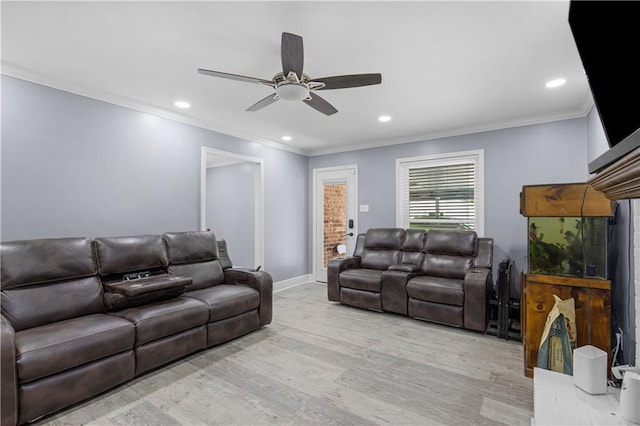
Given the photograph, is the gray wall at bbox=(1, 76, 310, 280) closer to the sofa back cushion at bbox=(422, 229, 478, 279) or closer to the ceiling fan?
the ceiling fan

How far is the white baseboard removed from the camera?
5303mm

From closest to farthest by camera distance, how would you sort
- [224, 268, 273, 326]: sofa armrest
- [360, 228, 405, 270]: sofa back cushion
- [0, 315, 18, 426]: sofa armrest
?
[0, 315, 18, 426]: sofa armrest, [224, 268, 273, 326]: sofa armrest, [360, 228, 405, 270]: sofa back cushion

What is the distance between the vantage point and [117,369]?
7.41ft

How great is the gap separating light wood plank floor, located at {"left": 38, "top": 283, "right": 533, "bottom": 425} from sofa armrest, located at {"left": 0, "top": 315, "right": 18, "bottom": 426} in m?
0.24

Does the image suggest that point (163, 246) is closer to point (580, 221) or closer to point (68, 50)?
point (68, 50)

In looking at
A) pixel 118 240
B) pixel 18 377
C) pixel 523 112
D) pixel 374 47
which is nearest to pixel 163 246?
pixel 118 240

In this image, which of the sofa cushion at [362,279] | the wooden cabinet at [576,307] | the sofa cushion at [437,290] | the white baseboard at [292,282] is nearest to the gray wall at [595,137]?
the wooden cabinet at [576,307]

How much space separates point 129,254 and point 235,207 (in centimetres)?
299

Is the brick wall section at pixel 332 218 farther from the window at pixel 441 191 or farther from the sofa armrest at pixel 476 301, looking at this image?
the sofa armrest at pixel 476 301

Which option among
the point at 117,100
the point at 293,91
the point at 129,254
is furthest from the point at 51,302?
the point at 293,91

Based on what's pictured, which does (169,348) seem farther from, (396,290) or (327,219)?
(327,219)

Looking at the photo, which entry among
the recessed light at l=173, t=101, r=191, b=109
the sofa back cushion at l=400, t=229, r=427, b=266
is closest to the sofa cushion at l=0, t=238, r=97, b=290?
the recessed light at l=173, t=101, r=191, b=109

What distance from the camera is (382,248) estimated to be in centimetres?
470

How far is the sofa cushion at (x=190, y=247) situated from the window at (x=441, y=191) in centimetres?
295
